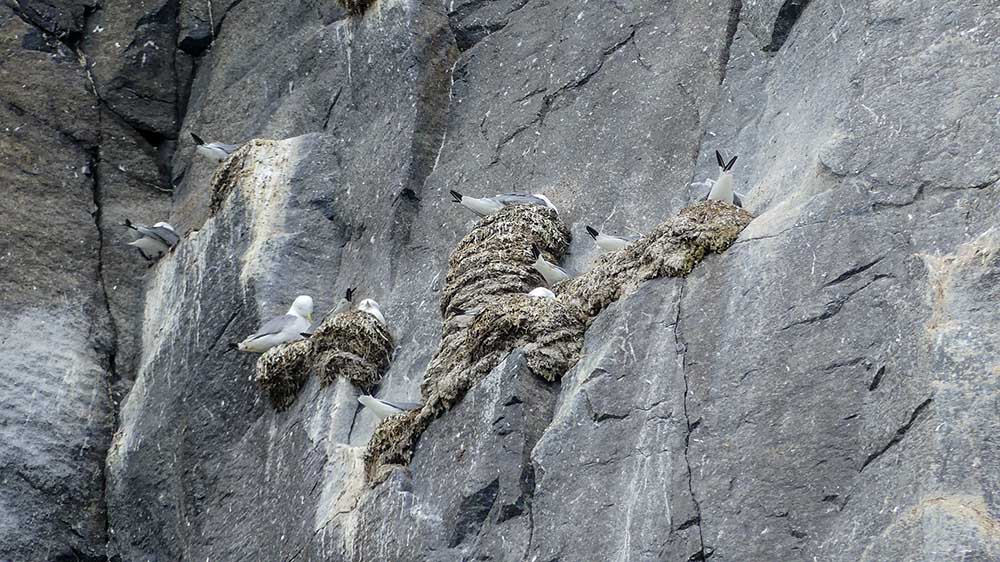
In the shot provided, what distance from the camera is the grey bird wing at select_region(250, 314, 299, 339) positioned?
15.4 meters

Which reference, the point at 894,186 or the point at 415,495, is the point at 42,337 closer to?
the point at 415,495

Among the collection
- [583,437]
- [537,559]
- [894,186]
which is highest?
[894,186]

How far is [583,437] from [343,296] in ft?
16.9

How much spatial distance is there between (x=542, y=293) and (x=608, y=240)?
2.70 feet

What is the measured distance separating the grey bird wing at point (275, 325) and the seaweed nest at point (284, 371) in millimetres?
190

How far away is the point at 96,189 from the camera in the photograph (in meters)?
19.2

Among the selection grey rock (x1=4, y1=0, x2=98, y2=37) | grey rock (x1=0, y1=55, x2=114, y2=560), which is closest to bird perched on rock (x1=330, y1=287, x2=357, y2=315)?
grey rock (x1=0, y1=55, x2=114, y2=560)

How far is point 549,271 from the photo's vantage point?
1384cm

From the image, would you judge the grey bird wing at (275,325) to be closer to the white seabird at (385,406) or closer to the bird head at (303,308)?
the bird head at (303,308)

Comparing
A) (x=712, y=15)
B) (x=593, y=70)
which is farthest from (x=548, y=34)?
(x=712, y=15)

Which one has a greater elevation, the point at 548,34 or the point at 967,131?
the point at 548,34

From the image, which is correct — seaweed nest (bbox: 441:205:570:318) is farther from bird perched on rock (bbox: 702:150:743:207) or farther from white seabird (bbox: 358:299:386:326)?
bird perched on rock (bbox: 702:150:743:207)

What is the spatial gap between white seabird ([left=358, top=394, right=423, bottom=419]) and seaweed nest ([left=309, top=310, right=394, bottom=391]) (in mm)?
507

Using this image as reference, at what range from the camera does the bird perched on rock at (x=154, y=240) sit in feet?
59.5
